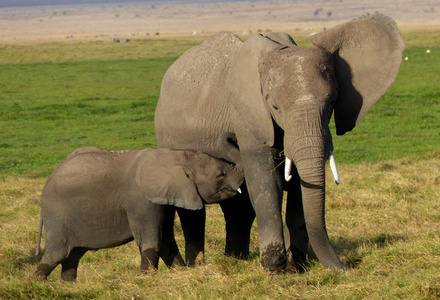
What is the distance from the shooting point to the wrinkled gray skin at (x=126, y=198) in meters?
6.35

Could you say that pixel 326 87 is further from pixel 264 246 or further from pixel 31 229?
pixel 31 229

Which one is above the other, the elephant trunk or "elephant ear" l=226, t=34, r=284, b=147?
"elephant ear" l=226, t=34, r=284, b=147

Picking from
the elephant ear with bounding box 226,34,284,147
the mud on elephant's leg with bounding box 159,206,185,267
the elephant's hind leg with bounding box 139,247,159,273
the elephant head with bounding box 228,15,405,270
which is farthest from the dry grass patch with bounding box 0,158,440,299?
the elephant ear with bounding box 226,34,284,147

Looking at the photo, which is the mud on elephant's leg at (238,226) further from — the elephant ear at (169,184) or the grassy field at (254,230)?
the elephant ear at (169,184)

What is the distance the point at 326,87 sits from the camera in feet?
18.7

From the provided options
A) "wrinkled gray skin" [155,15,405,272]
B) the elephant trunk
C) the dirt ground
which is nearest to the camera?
the elephant trunk

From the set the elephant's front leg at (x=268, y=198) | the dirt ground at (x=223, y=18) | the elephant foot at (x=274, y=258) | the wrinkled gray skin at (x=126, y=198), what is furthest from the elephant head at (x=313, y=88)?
the dirt ground at (x=223, y=18)

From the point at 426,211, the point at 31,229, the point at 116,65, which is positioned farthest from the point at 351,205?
the point at 116,65

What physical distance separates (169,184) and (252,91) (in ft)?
3.58

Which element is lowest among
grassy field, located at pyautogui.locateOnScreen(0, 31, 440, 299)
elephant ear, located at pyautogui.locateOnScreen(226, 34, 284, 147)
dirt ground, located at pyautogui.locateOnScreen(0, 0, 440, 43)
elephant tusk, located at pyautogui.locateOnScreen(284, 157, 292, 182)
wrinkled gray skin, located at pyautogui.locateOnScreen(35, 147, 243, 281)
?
dirt ground, located at pyautogui.locateOnScreen(0, 0, 440, 43)

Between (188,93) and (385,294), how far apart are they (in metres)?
3.06

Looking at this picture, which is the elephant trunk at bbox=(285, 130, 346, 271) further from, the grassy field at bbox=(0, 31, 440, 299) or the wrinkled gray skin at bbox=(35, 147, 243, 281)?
the wrinkled gray skin at bbox=(35, 147, 243, 281)

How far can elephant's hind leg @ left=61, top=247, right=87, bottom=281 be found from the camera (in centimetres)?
668

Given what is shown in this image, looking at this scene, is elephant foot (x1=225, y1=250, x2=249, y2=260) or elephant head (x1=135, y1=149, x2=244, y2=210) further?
elephant foot (x1=225, y1=250, x2=249, y2=260)
